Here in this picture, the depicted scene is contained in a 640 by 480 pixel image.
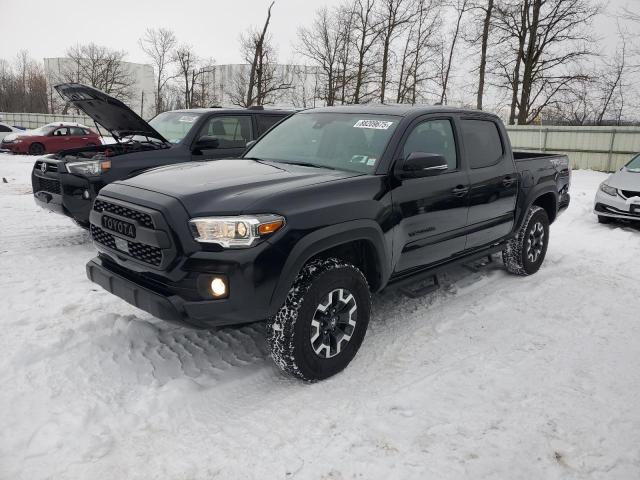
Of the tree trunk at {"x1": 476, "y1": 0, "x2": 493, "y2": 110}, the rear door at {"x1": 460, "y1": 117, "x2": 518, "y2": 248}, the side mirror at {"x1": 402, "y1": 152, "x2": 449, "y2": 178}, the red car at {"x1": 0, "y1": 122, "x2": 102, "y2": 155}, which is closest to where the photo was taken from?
the side mirror at {"x1": 402, "y1": 152, "x2": 449, "y2": 178}

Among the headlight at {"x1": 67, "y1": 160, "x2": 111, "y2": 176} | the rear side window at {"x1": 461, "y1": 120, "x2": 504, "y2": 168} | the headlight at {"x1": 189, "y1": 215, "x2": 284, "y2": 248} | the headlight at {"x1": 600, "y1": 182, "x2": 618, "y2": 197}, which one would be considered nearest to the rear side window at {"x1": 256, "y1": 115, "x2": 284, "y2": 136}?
the headlight at {"x1": 67, "y1": 160, "x2": 111, "y2": 176}

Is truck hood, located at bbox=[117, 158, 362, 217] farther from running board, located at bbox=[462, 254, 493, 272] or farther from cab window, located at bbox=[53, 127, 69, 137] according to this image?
cab window, located at bbox=[53, 127, 69, 137]

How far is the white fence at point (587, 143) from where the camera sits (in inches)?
688

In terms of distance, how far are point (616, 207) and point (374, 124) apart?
6.46 metres

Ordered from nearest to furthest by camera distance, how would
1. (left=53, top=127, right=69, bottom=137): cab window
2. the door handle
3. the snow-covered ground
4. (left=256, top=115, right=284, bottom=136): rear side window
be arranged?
the snow-covered ground, the door handle, (left=256, top=115, right=284, bottom=136): rear side window, (left=53, top=127, right=69, bottom=137): cab window

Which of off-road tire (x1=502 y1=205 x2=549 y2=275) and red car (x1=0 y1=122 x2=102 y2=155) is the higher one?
red car (x1=0 y1=122 x2=102 y2=155)

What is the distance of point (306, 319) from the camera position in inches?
120

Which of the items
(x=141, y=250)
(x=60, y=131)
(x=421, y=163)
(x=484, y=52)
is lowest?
(x=141, y=250)

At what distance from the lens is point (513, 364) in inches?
141

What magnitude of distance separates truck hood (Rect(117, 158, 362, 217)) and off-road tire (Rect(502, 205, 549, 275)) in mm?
2729

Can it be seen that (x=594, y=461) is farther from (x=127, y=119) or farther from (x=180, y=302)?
(x=127, y=119)

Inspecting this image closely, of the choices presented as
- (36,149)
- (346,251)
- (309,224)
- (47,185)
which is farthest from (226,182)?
(36,149)

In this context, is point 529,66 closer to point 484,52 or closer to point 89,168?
point 484,52

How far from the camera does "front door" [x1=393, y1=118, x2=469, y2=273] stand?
3715mm
